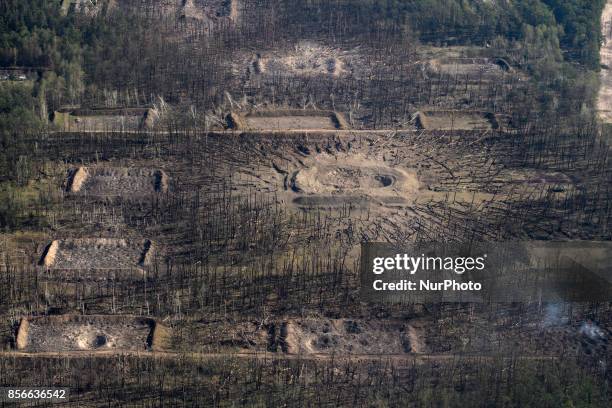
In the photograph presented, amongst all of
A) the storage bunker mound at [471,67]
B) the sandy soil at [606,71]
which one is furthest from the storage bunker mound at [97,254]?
the sandy soil at [606,71]

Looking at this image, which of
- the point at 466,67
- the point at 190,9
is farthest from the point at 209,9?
the point at 466,67

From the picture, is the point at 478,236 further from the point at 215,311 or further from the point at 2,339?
the point at 2,339

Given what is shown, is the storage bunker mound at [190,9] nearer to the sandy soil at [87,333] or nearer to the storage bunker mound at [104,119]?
the storage bunker mound at [104,119]

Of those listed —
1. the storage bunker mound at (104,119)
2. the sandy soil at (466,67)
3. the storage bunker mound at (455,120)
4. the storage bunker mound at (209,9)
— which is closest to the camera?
the storage bunker mound at (104,119)

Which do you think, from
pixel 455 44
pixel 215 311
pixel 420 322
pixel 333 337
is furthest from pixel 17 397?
pixel 455 44

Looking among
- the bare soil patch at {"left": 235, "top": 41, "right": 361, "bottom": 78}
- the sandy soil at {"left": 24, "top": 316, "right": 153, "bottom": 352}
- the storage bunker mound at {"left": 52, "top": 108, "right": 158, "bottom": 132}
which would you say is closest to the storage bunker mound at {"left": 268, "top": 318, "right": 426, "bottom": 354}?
the sandy soil at {"left": 24, "top": 316, "right": 153, "bottom": 352}

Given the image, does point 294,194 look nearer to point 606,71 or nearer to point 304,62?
point 304,62
